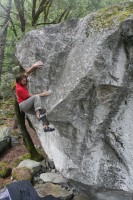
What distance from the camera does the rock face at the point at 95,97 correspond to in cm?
806

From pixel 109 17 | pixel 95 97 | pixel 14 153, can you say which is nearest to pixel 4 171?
pixel 14 153

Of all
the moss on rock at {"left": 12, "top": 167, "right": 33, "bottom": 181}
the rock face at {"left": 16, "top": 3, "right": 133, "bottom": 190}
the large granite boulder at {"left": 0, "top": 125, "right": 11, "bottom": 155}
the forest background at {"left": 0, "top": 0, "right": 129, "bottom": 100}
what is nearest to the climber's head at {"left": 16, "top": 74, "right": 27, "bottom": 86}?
the rock face at {"left": 16, "top": 3, "right": 133, "bottom": 190}

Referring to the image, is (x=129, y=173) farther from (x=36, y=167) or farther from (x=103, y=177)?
(x=36, y=167)

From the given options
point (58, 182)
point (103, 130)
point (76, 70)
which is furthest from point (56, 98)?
point (58, 182)

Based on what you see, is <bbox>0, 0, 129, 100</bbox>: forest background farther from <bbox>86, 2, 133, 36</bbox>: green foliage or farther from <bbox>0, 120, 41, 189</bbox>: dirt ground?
<bbox>86, 2, 133, 36</bbox>: green foliage

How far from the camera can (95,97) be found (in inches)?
332

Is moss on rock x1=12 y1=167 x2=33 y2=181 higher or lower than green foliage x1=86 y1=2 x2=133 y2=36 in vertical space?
lower

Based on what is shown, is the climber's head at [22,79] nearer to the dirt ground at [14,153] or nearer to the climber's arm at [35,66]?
the climber's arm at [35,66]

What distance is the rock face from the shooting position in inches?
317

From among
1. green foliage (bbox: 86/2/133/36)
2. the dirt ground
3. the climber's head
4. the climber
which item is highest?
green foliage (bbox: 86/2/133/36)

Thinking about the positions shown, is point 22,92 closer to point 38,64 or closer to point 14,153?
point 38,64

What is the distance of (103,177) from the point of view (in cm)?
880

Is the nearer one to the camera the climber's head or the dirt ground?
the climber's head

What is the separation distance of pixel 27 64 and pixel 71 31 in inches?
72.7
